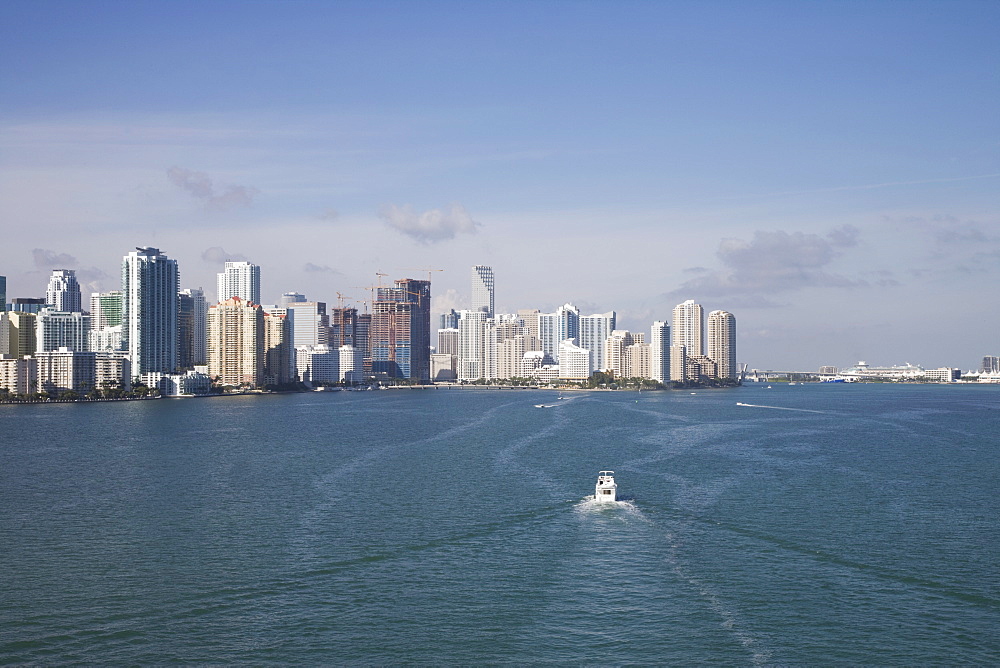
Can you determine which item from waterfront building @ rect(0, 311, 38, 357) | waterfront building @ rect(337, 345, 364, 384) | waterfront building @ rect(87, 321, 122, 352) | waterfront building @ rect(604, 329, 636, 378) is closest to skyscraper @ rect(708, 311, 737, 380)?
waterfront building @ rect(604, 329, 636, 378)

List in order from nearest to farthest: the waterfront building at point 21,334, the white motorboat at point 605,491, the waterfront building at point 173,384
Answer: the white motorboat at point 605,491
the waterfront building at point 173,384
the waterfront building at point 21,334

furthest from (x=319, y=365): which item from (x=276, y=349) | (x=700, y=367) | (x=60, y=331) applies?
(x=700, y=367)

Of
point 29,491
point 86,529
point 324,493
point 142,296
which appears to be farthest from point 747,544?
point 142,296

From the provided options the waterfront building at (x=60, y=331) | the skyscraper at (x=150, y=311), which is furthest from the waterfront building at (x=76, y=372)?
the waterfront building at (x=60, y=331)

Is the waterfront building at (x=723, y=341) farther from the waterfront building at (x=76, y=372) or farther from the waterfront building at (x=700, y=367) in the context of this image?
the waterfront building at (x=76, y=372)

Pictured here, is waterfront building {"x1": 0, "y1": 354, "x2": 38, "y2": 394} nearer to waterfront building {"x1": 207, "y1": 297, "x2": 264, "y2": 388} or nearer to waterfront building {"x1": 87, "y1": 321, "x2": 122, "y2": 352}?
waterfront building {"x1": 207, "y1": 297, "x2": 264, "y2": 388}

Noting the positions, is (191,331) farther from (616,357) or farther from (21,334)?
(616,357)
